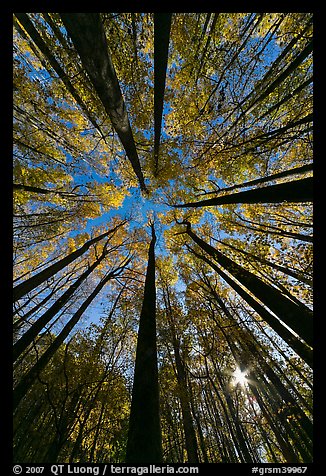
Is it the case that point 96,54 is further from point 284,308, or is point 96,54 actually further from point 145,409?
point 284,308

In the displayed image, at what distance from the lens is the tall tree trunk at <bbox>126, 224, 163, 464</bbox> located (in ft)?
5.67

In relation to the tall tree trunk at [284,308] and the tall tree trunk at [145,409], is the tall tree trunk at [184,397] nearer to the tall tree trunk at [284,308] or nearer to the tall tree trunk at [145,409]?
the tall tree trunk at [145,409]

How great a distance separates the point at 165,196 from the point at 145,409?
391 inches

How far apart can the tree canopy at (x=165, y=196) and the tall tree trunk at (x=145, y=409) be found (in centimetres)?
2

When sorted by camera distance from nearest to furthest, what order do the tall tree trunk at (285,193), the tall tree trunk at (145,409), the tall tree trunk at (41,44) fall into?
the tall tree trunk at (145,409) < the tall tree trunk at (285,193) < the tall tree trunk at (41,44)

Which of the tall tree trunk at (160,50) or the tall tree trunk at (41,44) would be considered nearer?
the tall tree trunk at (160,50)

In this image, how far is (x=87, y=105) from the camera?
18.8 ft

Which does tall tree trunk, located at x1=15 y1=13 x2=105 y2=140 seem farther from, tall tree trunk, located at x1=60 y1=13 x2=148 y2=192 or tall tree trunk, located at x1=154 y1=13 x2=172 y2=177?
tall tree trunk, located at x1=154 y1=13 x2=172 y2=177

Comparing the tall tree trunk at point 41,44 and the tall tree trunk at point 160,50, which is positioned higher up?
the tall tree trunk at point 41,44

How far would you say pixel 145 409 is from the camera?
80.5 inches

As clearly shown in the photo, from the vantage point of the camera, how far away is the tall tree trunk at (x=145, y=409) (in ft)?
5.67

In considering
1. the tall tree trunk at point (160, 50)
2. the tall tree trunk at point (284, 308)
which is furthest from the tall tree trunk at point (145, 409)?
the tall tree trunk at point (160, 50)

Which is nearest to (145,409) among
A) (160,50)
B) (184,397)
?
(184,397)
